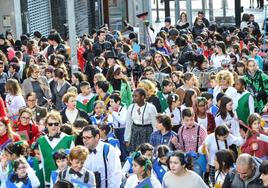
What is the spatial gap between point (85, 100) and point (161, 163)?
159 inches

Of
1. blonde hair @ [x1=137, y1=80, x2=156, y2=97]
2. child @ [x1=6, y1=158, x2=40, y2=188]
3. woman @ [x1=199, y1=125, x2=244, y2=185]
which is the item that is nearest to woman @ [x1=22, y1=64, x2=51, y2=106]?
blonde hair @ [x1=137, y1=80, x2=156, y2=97]

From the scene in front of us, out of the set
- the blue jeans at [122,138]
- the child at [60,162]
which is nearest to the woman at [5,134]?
the child at [60,162]

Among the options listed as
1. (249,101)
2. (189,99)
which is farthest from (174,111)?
(249,101)

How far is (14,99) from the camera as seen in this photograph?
15.1 metres

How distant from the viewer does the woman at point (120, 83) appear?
15.7 m

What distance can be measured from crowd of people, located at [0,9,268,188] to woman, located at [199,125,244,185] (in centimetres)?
1

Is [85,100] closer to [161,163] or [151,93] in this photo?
[151,93]

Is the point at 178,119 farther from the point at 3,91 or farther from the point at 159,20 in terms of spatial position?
the point at 159,20

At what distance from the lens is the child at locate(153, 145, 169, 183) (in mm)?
11375

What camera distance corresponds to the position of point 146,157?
1047cm

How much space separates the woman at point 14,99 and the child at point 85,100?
2.97 ft

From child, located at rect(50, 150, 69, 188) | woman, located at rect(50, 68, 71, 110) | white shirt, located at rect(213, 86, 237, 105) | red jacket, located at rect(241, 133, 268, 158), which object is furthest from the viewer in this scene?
woman, located at rect(50, 68, 71, 110)

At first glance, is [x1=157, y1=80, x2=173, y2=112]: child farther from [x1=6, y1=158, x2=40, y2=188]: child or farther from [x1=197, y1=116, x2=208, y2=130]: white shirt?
[x1=6, y1=158, x2=40, y2=188]: child

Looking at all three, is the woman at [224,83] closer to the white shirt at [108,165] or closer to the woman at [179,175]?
the white shirt at [108,165]
